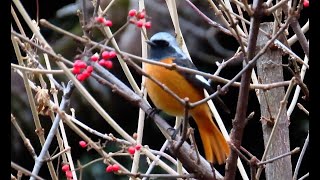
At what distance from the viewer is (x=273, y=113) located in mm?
2271

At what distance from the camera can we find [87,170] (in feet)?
14.5

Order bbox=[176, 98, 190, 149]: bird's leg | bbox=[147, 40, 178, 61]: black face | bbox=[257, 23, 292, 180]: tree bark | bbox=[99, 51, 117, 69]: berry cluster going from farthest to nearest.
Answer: bbox=[147, 40, 178, 61]: black face < bbox=[257, 23, 292, 180]: tree bark < bbox=[99, 51, 117, 69]: berry cluster < bbox=[176, 98, 190, 149]: bird's leg

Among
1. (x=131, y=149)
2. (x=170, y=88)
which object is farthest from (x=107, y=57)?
(x=170, y=88)

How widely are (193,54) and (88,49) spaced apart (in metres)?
3.02

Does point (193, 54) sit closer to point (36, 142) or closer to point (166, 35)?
point (36, 142)

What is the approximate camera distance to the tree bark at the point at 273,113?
2.18 m

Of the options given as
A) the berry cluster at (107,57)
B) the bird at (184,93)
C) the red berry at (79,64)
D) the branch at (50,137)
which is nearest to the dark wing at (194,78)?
the bird at (184,93)

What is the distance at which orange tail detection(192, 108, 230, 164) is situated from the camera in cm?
239

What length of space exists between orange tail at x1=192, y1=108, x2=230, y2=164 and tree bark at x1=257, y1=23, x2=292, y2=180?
7.2 inches

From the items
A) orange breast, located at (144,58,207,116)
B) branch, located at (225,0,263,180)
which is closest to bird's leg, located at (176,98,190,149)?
branch, located at (225,0,263,180)

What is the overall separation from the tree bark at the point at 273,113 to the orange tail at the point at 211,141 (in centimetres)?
18

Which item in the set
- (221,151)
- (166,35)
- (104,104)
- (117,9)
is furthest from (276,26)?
(104,104)

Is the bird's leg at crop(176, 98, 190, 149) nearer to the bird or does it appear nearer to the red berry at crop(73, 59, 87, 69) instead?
the red berry at crop(73, 59, 87, 69)

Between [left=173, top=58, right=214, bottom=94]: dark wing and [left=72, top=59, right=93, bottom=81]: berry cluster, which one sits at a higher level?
[left=72, top=59, right=93, bottom=81]: berry cluster
